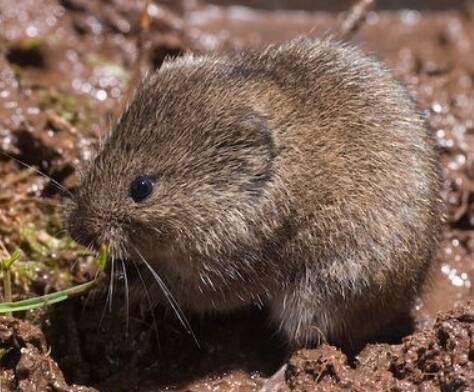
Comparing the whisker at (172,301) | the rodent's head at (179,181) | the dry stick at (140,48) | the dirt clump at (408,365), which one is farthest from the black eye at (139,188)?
the dry stick at (140,48)

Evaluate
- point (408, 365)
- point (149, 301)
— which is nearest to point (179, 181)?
point (149, 301)

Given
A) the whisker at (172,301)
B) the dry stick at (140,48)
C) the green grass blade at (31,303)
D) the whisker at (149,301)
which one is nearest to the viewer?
the green grass blade at (31,303)

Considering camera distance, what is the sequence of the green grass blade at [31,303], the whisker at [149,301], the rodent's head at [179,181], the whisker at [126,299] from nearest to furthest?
1. the green grass blade at [31,303]
2. the rodent's head at [179,181]
3. the whisker at [126,299]
4. the whisker at [149,301]

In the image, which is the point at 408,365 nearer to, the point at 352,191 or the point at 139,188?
the point at 352,191

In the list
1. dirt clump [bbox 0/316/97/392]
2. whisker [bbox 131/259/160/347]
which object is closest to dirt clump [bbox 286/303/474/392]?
whisker [bbox 131/259/160/347]

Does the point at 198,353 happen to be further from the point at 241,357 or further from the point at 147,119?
the point at 147,119

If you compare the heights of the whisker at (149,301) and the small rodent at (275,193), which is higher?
the small rodent at (275,193)

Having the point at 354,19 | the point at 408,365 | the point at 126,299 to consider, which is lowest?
the point at 408,365

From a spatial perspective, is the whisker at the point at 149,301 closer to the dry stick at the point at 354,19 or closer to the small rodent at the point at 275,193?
the small rodent at the point at 275,193
